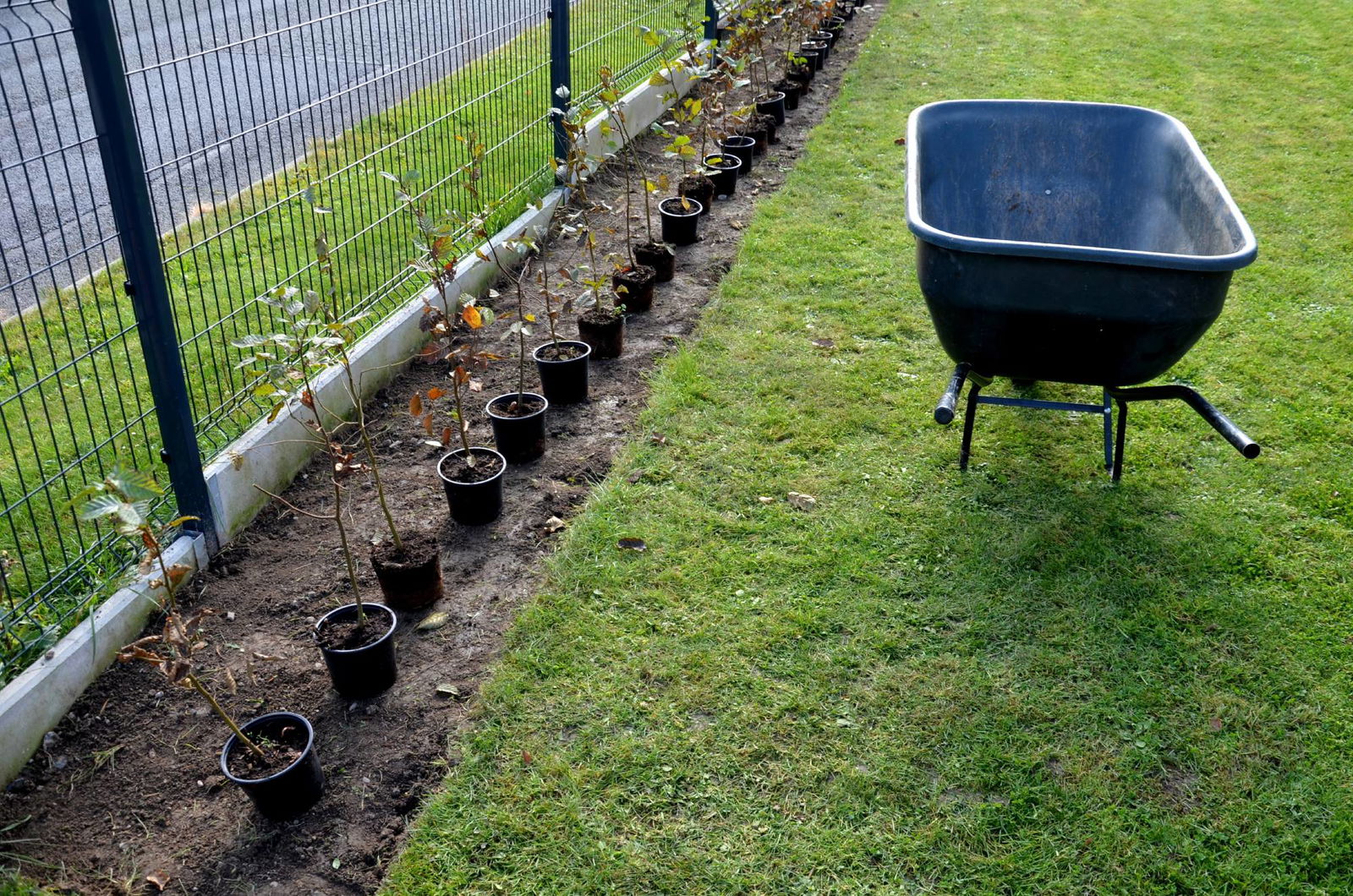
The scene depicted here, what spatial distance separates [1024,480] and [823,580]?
3.68ft

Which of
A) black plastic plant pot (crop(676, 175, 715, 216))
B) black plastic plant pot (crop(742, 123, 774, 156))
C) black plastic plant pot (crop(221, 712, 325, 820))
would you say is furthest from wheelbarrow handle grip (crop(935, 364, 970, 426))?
black plastic plant pot (crop(742, 123, 774, 156))

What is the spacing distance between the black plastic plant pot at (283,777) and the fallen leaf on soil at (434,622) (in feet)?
2.02

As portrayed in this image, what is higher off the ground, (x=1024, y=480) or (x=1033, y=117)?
(x=1033, y=117)

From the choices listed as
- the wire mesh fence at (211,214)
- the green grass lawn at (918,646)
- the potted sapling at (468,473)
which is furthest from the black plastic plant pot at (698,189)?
the potted sapling at (468,473)

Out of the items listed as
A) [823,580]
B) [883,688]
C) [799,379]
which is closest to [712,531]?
[823,580]

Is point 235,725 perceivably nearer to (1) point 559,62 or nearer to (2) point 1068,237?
(2) point 1068,237

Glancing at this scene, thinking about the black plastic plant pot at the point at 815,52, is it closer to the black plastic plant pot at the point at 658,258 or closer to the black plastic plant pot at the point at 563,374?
the black plastic plant pot at the point at 658,258

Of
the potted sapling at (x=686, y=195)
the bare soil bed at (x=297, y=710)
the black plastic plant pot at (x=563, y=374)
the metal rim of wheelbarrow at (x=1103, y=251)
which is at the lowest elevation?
Result: the bare soil bed at (x=297, y=710)

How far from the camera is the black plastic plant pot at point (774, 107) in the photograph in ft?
28.3

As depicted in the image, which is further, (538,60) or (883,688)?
(538,60)

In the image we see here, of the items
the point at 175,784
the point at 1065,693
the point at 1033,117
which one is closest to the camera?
the point at 175,784

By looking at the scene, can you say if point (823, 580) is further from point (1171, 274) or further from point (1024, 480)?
point (1171, 274)

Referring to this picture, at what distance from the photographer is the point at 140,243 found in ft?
11.2

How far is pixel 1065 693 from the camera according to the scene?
348 cm
